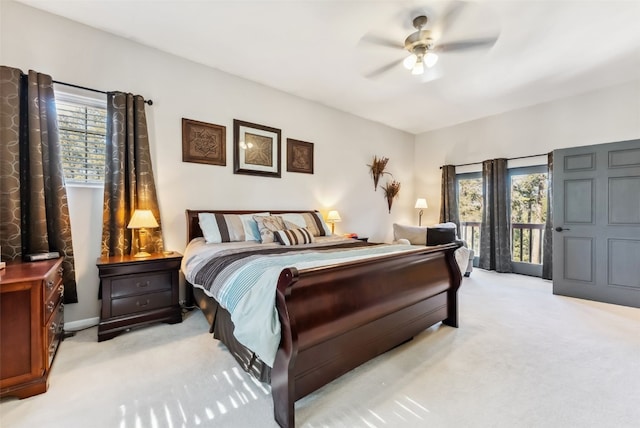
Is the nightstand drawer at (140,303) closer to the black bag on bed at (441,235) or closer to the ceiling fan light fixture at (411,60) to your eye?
the ceiling fan light fixture at (411,60)

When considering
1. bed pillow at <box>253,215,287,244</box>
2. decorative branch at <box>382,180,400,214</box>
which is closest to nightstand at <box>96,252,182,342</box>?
bed pillow at <box>253,215,287,244</box>

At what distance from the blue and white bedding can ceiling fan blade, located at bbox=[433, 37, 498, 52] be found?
1.94m

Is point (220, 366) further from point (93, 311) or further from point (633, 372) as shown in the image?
point (633, 372)

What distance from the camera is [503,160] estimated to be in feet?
16.1

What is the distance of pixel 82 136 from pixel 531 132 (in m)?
6.29

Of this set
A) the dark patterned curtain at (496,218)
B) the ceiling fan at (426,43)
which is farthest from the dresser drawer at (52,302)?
the dark patterned curtain at (496,218)

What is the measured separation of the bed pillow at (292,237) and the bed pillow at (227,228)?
0.30 meters

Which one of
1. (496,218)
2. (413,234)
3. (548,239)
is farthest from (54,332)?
(548,239)

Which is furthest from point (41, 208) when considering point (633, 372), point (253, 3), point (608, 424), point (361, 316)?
point (633, 372)

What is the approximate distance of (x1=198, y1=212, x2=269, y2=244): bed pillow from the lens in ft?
9.90

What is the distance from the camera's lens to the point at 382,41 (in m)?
2.71

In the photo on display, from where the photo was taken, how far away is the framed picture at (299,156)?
422 centimetres

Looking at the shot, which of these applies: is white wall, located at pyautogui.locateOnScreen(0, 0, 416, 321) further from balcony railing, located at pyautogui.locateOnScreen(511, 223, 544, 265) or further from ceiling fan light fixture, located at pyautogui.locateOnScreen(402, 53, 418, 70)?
balcony railing, located at pyautogui.locateOnScreen(511, 223, 544, 265)

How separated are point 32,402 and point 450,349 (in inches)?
112
